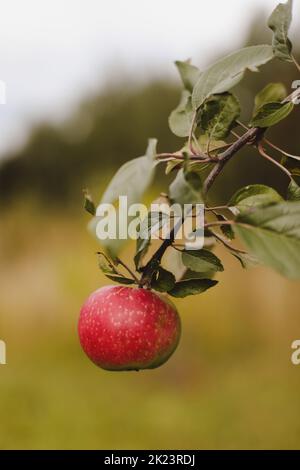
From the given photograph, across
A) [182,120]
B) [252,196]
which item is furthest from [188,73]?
[252,196]

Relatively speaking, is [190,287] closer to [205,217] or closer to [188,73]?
[205,217]

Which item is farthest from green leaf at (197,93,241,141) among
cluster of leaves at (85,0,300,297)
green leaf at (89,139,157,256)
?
green leaf at (89,139,157,256)

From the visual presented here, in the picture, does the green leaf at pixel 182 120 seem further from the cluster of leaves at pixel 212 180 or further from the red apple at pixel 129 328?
the red apple at pixel 129 328

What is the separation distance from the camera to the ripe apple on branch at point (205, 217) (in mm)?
413

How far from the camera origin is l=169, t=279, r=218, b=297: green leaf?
1.78 ft

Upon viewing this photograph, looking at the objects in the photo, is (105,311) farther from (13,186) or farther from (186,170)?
(13,186)

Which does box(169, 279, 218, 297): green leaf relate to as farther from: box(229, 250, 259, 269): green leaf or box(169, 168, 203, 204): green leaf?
box(169, 168, 203, 204): green leaf

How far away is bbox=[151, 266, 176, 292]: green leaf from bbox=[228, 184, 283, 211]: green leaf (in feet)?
0.24

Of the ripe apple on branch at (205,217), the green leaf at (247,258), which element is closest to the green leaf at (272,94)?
the ripe apple on branch at (205,217)

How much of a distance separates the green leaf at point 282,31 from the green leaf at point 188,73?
77 mm

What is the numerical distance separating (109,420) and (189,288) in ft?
11.7

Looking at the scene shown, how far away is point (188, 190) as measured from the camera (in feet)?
1.32

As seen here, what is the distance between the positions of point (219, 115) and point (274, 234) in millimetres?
124
